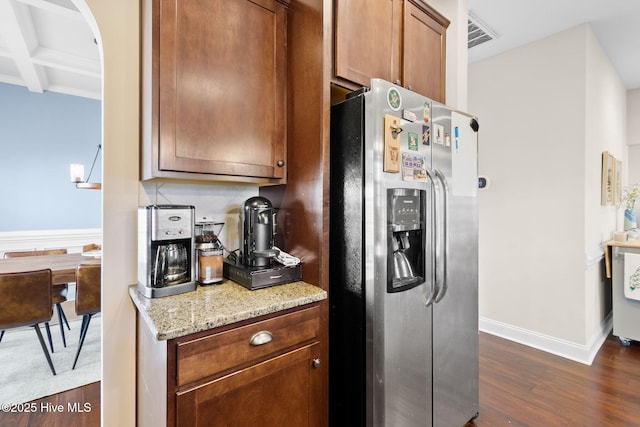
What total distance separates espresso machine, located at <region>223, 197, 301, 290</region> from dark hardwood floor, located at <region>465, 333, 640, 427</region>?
1552 mm

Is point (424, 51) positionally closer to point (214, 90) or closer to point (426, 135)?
point (426, 135)

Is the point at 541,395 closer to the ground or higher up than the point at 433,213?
closer to the ground

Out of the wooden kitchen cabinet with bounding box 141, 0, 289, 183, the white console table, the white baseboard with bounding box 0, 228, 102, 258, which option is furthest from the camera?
the white baseboard with bounding box 0, 228, 102, 258

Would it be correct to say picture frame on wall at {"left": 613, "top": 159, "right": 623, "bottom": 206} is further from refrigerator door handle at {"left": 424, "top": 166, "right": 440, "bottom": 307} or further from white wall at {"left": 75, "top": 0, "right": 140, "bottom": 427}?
white wall at {"left": 75, "top": 0, "right": 140, "bottom": 427}

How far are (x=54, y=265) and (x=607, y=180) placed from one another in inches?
213

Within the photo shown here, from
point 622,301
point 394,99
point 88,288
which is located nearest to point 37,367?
point 88,288

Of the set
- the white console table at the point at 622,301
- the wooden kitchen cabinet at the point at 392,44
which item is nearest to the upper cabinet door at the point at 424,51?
the wooden kitchen cabinet at the point at 392,44

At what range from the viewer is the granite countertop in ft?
3.22

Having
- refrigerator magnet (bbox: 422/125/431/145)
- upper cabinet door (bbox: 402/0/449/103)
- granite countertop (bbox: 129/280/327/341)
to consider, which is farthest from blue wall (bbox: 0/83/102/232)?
refrigerator magnet (bbox: 422/125/431/145)

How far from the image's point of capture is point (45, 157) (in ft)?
13.0

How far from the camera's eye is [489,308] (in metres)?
3.24

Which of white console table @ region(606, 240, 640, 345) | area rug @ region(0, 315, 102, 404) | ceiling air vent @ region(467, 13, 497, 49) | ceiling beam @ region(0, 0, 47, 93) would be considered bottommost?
area rug @ region(0, 315, 102, 404)

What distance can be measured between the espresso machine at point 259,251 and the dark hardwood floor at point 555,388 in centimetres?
155

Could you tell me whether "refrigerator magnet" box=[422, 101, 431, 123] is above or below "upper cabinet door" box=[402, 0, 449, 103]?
below
